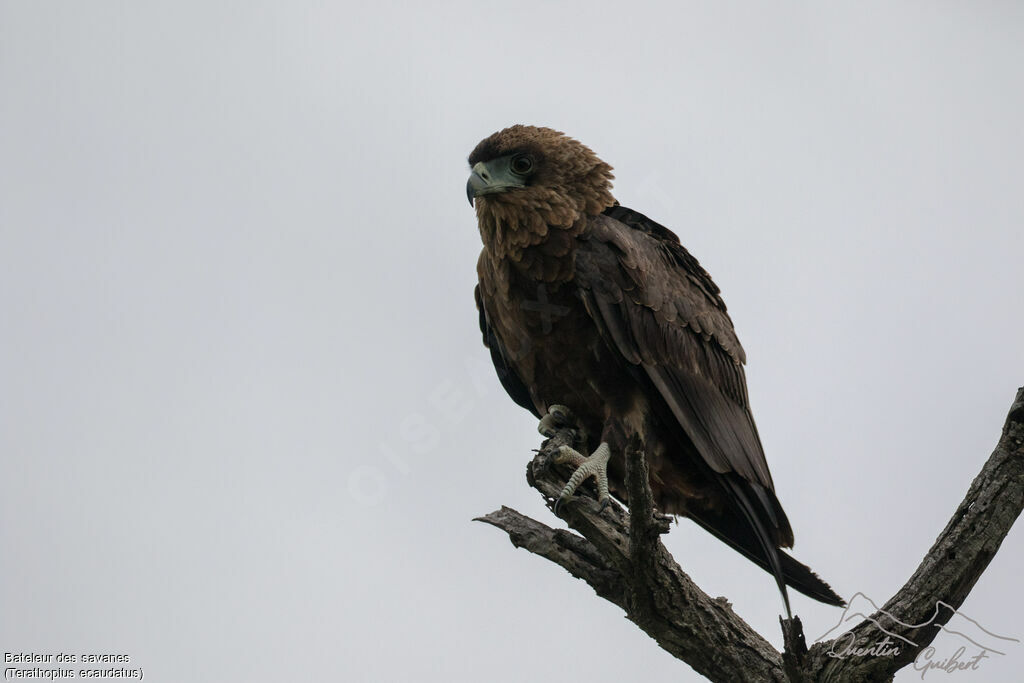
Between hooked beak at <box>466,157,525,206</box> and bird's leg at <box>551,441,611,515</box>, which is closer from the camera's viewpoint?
bird's leg at <box>551,441,611,515</box>

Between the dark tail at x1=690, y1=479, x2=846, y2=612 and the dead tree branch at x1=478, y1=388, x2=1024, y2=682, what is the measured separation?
52cm

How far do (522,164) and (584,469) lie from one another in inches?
78.8

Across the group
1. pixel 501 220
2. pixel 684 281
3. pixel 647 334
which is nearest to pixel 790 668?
pixel 647 334

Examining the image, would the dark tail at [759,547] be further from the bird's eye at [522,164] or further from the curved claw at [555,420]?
the bird's eye at [522,164]

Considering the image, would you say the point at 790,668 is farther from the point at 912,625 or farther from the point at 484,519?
the point at 484,519

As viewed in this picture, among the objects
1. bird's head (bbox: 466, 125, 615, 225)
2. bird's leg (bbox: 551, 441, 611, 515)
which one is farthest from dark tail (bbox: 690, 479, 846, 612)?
bird's head (bbox: 466, 125, 615, 225)

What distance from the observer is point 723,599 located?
189 inches

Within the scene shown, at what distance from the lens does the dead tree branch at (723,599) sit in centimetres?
436

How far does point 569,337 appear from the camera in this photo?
5.46m

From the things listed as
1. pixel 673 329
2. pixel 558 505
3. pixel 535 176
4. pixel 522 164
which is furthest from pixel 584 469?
pixel 522 164

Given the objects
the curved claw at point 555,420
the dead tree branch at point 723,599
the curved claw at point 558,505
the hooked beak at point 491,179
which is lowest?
the dead tree branch at point 723,599

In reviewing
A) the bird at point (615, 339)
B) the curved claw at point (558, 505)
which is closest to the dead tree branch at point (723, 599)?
the curved claw at point (558, 505)

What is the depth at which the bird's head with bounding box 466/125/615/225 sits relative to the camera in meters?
5.65

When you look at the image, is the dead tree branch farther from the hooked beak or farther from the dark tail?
the hooked beak
